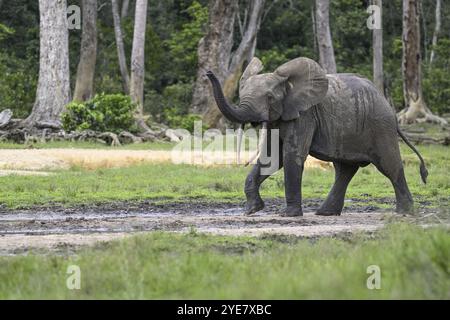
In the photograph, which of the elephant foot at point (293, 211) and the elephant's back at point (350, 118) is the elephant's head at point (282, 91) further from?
the elephant foot at point (293, 211)

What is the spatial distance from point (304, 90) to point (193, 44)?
85.0 feet

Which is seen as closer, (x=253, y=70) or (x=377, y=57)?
(x=253, y=70)

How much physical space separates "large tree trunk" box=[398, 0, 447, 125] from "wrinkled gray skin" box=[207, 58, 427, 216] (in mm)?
19825

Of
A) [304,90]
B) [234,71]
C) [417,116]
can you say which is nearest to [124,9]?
[417,116]

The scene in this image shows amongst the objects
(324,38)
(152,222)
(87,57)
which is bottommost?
(152,222)

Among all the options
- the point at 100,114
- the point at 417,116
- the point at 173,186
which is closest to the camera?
the point at 173,186

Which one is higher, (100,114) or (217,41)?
(217,41)

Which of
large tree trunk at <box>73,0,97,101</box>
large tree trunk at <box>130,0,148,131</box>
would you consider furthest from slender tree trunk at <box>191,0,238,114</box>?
large tree trunk at <box>73,0,97,101</box>

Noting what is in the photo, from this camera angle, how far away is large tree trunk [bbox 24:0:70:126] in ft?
91.2

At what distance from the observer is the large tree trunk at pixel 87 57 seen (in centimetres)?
3444

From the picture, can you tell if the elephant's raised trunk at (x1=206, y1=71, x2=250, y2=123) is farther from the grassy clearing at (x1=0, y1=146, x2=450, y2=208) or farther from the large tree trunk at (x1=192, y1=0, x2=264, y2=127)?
the large tree trunk at (x1=192, y1=0, x2=264, y2=127)

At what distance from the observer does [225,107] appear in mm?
13477

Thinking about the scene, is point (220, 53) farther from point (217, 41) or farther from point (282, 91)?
point (282, 91)
